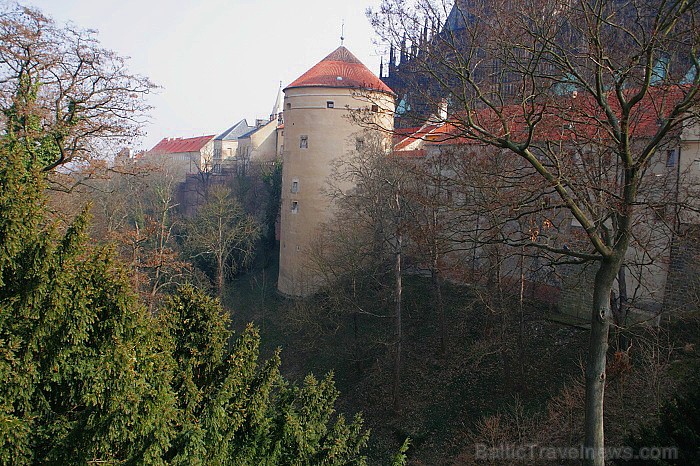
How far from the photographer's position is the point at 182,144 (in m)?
64.2

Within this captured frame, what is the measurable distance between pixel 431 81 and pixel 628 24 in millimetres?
2836

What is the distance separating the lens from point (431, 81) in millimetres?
7418

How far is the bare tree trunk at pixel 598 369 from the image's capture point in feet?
19.9

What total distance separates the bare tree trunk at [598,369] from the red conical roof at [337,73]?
822 inches

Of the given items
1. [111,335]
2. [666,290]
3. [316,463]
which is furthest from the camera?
[666,290]

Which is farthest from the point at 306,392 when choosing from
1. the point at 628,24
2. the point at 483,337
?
the point at 483,337

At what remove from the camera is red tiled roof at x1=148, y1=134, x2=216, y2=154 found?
58.3 metres

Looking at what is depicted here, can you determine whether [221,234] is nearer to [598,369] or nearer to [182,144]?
[598,369]

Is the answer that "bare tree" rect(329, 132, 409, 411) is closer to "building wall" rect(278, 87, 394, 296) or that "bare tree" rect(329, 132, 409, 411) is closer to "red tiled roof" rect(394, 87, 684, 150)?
"building wall" rect(278, 87, 394, 296)

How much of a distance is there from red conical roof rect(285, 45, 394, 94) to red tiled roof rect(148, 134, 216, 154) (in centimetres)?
3085

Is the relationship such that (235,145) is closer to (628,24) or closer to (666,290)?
(666,290)

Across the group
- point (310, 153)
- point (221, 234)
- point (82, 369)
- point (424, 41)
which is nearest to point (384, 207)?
point (310, 153)

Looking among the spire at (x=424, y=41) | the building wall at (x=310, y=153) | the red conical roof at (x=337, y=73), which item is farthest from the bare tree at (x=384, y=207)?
the spire at (x=424, y=41)

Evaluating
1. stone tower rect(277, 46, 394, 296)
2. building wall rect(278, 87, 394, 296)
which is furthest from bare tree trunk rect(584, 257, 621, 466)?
building wall rect(278, 87, 394, 296)
